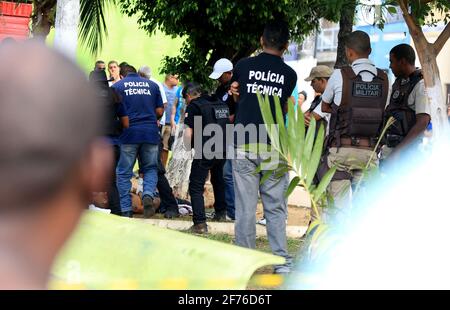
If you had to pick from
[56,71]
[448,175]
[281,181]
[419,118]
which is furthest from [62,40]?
[56,71]

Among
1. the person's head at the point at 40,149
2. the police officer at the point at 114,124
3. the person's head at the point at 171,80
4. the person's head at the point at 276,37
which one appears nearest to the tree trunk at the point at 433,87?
the person's head at the point at 276,37

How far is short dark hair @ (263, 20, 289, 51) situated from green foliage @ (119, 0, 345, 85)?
16.9ft

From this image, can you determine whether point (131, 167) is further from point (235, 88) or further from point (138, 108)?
point (235, 88)

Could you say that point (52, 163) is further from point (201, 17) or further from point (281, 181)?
point (201, 17)

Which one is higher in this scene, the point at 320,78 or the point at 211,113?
the point at 320,78

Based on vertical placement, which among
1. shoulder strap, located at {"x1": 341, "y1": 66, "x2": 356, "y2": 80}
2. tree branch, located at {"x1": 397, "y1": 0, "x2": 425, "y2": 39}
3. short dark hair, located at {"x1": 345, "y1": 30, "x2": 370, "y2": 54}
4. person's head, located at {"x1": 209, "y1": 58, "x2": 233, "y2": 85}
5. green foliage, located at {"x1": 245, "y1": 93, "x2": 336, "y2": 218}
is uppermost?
tree branch, located at {"x1": 397, "y1": 0, "x2": 425, "y2": 39}

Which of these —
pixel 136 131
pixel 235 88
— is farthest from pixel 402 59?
pixel 136 131

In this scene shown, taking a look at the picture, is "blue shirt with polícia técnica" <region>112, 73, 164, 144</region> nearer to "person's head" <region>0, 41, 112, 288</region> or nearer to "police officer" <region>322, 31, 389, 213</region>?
"police officer" <region>322, 31, 389, 213</region>

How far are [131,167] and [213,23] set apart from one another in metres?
3.85

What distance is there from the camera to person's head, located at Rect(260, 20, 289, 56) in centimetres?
672

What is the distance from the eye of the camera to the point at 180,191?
42.4 feet

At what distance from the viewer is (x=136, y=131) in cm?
983

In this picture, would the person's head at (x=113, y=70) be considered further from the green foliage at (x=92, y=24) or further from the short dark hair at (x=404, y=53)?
the short dark hair at (x=404, y=53)

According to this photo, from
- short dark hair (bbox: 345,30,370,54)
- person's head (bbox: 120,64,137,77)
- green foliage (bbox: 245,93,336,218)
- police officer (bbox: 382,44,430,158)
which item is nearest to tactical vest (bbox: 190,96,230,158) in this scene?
person's head (bbox: 120,64,137,77)
